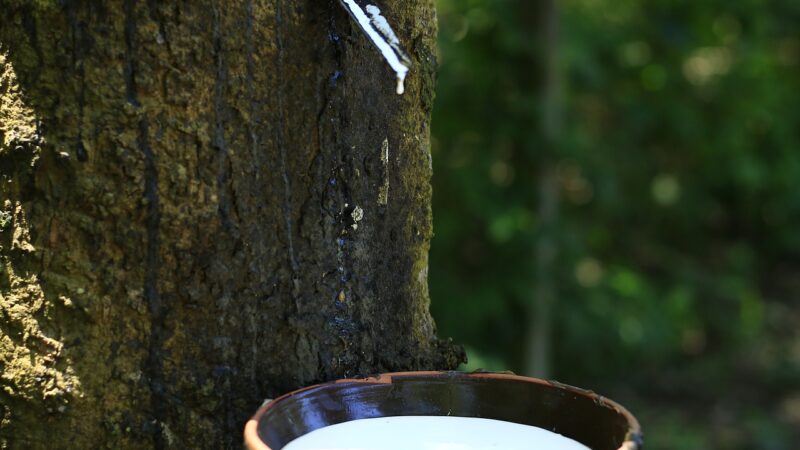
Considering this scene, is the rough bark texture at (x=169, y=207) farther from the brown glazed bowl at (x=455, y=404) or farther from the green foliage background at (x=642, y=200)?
the green foliage background at (x=642, y=200)

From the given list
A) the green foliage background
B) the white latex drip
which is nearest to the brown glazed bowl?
the white latex drip

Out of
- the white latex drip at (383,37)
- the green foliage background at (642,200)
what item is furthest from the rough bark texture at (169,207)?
the green foliage background at (642,200)

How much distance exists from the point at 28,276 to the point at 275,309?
37 centimetres

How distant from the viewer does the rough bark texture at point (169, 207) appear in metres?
1.29

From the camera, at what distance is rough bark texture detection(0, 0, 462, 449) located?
4.25ft

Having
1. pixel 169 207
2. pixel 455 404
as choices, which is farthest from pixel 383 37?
pixel 455 404

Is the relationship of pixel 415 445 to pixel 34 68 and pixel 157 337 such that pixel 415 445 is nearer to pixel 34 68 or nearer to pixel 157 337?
pixel 157 337

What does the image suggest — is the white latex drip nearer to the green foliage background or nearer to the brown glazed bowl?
the brown glazed bowl

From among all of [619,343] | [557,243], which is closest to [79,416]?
[557,243]

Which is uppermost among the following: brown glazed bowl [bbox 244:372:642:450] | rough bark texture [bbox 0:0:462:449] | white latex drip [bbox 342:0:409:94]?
white latex drip [bbox 342:0:409:94]

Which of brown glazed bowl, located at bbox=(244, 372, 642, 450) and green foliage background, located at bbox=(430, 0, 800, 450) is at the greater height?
green foliage background, located at bbox=(430, 0, 800, 450)

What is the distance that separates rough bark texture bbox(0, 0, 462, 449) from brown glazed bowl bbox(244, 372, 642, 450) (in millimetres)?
96

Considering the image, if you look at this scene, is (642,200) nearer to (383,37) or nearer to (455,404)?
(455,404)

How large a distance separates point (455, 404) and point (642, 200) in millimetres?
4473
